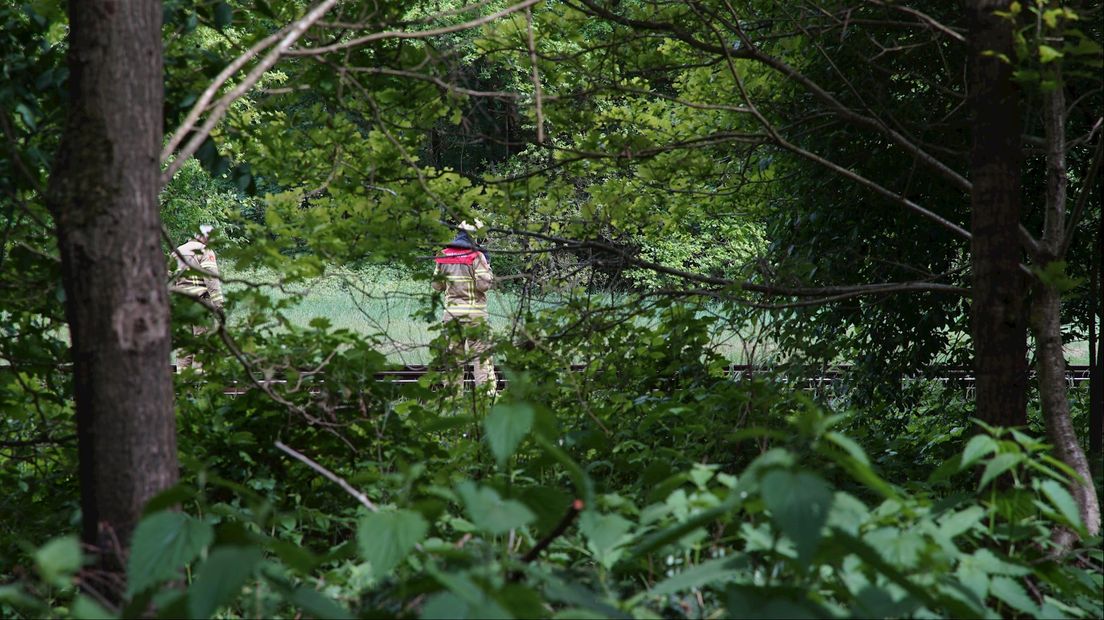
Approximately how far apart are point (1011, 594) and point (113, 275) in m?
Result: 2.52

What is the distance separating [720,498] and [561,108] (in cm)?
351

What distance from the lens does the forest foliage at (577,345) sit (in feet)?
8.20

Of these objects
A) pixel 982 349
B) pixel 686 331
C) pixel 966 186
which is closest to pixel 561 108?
pixel 686 331

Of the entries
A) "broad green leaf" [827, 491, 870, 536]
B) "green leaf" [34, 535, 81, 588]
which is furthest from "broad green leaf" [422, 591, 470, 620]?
"broad green leaf" [827, 491, 870, 536]

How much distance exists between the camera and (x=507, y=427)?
2.35 m

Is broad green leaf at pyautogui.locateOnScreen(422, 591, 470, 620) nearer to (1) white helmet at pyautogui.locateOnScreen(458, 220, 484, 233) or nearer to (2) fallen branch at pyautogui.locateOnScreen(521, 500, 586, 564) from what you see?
(2) fallen branch at pyautogui.locateOnScreen(521, 500, 586, 564)

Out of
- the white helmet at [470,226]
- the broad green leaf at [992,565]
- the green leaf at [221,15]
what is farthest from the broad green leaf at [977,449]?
the green leaf at [221,15]

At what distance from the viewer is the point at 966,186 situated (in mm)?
4809

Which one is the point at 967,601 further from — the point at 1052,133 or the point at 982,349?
the point at 1052,133

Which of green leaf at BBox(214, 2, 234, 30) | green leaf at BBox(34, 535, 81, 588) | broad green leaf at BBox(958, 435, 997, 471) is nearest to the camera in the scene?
green leaf at BBox(34, 535, 81, 588)

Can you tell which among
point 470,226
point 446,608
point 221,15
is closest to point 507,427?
point 446,608

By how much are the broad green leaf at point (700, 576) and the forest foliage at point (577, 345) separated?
0.04ft

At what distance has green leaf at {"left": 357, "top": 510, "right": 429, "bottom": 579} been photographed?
7.18 feet

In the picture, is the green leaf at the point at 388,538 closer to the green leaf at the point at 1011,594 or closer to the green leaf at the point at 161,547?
the green leaf at the point at 161,547
